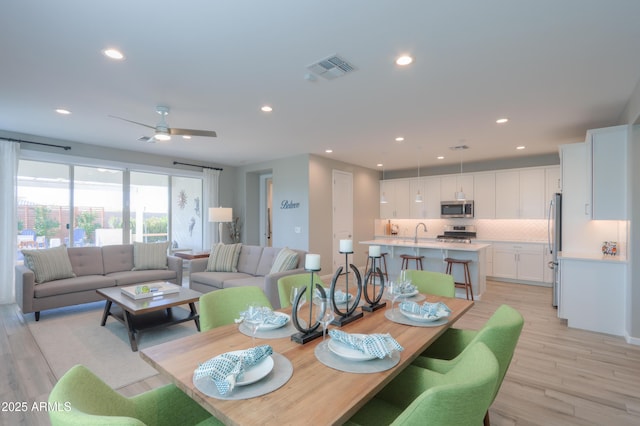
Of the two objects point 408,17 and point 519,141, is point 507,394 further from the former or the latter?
point 519,141

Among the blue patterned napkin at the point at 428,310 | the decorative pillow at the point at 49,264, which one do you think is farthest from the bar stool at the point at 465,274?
the decorative pillow at the point at 49,264

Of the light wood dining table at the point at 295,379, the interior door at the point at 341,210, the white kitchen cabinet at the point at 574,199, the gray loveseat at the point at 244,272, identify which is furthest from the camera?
the interior door at the point at 341,210

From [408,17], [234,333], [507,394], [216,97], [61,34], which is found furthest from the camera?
[216,97]

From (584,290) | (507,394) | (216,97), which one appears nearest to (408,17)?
(216,97)

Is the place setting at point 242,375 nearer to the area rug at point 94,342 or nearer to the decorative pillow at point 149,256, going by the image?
the area rug at point 94,342

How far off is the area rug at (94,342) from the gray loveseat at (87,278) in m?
0.24

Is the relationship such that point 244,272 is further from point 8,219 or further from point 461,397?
point 461,397

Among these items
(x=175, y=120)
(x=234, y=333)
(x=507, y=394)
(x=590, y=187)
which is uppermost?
(x=175, y=120)

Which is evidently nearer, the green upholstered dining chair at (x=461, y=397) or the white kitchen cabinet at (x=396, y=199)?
the green upholstered dining chair at (x=461, y=397)

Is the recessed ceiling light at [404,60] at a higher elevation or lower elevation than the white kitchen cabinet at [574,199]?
higher

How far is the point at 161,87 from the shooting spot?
320cm

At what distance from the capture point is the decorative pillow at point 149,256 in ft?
17.5

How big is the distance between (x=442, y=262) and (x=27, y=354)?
5.76 metres

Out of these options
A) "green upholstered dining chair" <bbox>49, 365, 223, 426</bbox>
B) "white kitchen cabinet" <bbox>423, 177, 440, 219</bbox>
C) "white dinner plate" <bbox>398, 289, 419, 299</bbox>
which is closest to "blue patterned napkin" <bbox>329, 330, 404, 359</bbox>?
"green upholstered dining chair" <bbox>49, 365, 223, 426</bbox>
